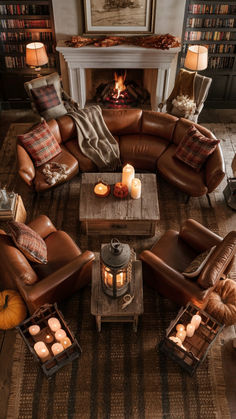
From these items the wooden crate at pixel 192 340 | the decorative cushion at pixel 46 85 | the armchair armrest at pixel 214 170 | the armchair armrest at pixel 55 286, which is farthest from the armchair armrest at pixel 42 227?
the armchair armrest at pixel 214 170

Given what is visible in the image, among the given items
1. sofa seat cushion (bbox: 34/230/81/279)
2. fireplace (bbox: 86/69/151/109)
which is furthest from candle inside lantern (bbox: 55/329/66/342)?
fireplace (bbox: 86/69/151/109)

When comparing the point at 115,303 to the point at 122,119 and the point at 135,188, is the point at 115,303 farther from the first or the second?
the point at 122,119

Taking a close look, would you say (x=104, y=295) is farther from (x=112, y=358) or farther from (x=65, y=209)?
(x=65, y=209)

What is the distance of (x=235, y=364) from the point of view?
305 centimetres

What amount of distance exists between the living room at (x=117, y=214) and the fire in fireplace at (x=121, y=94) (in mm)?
24

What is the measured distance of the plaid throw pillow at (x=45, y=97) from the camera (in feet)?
15.5

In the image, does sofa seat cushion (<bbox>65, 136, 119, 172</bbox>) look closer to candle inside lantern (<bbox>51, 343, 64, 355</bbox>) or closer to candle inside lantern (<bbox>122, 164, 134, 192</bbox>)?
→ candle inside lantern (<bbox>122, 164, 134, 192</bbox>)

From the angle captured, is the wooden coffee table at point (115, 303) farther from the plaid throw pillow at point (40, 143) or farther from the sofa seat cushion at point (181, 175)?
the plaid throw pillow at point (40, 143)

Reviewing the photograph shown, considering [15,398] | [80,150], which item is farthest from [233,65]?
[15,398]

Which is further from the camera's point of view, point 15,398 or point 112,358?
point 112,358

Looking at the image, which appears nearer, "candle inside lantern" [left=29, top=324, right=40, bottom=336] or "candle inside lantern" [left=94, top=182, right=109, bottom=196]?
"candle inside lantern" [left=29, top=324, right=40, bottom=336]

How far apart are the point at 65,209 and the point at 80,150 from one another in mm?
849

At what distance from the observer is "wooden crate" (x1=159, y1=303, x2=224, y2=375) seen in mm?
2902

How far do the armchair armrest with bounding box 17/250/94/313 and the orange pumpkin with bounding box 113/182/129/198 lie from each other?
0.99m
